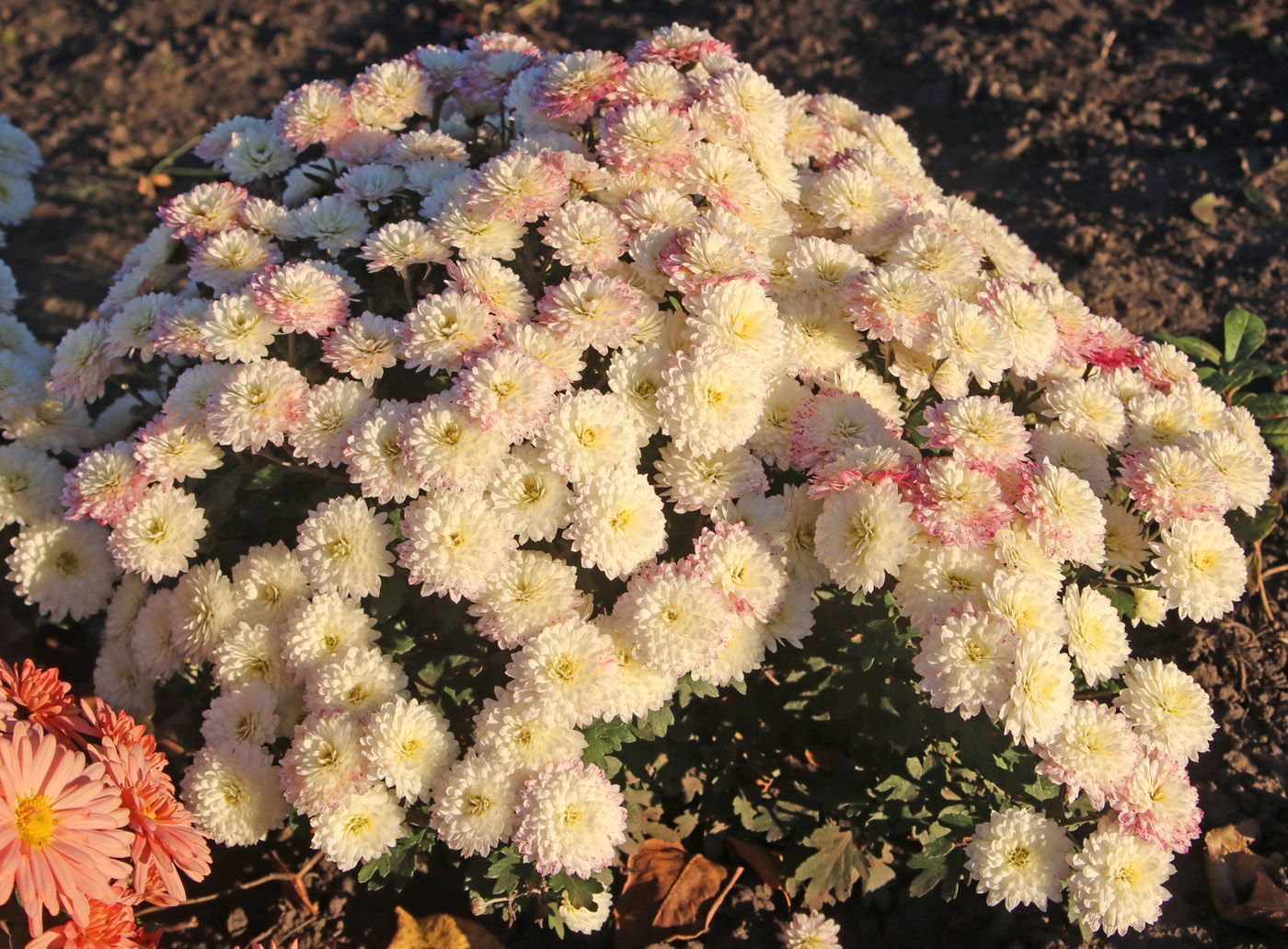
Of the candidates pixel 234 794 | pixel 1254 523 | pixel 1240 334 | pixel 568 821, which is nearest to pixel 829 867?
pixel 568 821

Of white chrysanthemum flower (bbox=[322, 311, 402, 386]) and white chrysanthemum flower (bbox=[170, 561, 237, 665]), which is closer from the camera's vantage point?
white chrysanthemum flower (bbox=[322, 311, 402, 386])

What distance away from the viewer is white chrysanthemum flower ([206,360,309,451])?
210 cm

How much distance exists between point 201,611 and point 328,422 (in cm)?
54

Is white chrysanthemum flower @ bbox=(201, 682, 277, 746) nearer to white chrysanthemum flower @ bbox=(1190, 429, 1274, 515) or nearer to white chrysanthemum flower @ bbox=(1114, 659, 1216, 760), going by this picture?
white chrysanthemum flower @ bbox=(1114, 659, 1216, 760)

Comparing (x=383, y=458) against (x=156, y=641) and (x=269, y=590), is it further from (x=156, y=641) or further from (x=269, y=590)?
(x=156, y=641)

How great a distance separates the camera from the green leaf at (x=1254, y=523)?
2.76m

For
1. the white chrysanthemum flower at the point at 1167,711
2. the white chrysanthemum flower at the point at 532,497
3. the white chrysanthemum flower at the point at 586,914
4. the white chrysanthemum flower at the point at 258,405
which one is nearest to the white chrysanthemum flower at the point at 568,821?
the white chrysanthemum flower at the point at 586,914

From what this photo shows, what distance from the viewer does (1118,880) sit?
2.01m

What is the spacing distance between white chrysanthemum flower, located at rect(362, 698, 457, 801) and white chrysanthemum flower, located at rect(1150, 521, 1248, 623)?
61.9 inches

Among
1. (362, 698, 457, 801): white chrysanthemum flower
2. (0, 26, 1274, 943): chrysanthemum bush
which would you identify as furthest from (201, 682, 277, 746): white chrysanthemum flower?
(362, 698, 457, 801): white chrysanthemum flower

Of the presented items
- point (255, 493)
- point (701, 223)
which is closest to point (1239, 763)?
point (701, 223)

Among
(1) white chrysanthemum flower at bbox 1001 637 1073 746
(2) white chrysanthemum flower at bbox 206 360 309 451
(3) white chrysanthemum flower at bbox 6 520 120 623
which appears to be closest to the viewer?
(1) white chrysanthemum flower at bbox 1001 637 1073 746

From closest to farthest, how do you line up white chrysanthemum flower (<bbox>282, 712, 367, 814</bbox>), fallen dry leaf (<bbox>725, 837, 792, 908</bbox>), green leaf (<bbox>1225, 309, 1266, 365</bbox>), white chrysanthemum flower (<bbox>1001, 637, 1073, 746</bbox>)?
white chrysanthemum flower (<bbox>1001, 637, 1073, 746</bbox>) < white chrysanthemum flower (<bbox>282, 712, 367, 814</bbox>) < fallen dry leaf (<bbox>725, 837, 792, 908</bbox>) < green leaf (<bbox>1225, 309, 1266, 365</bbox>)

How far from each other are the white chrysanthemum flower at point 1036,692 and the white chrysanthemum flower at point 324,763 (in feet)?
4.16
